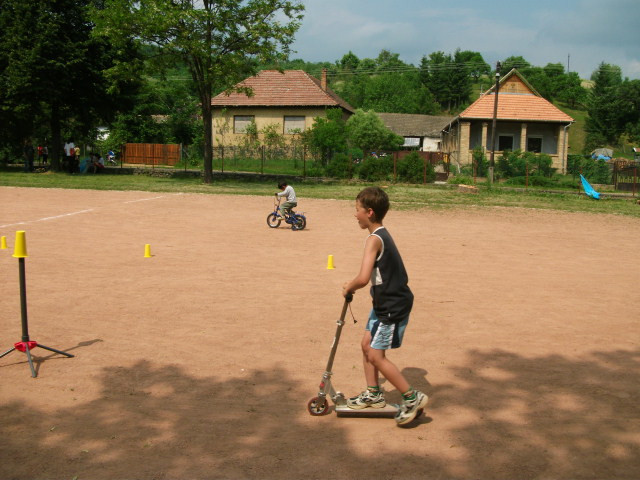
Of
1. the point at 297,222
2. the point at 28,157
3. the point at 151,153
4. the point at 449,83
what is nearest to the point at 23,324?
the point at 297,222

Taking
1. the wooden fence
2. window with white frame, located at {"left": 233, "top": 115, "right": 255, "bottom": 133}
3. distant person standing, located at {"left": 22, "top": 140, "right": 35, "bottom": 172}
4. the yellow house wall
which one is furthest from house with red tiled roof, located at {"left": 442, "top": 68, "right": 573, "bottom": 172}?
distant person standing, located at {"left": 22, "top": 140, "right": 35, "bottom": 172}

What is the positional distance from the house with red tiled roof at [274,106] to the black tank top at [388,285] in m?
44.7

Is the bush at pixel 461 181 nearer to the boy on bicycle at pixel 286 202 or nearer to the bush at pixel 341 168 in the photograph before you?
the bush at pixel 341 168

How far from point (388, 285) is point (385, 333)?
0.33 metres

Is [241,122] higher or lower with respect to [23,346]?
higher

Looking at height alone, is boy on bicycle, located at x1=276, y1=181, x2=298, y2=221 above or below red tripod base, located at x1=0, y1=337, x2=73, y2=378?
above

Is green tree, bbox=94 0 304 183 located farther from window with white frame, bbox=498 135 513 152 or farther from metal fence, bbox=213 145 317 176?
window with white frame, bbox=498 135 513 152

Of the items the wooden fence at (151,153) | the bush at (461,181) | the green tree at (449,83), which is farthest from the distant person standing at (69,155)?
the green tree at (449,83)

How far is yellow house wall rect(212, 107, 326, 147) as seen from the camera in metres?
48.7

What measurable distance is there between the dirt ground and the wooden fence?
31.4 meters

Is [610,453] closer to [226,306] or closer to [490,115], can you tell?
[226,306]

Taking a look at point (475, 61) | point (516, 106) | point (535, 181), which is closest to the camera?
point (535, 181)

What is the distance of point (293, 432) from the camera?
4.24m

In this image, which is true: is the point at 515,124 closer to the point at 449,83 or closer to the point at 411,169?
the point at 411,169
